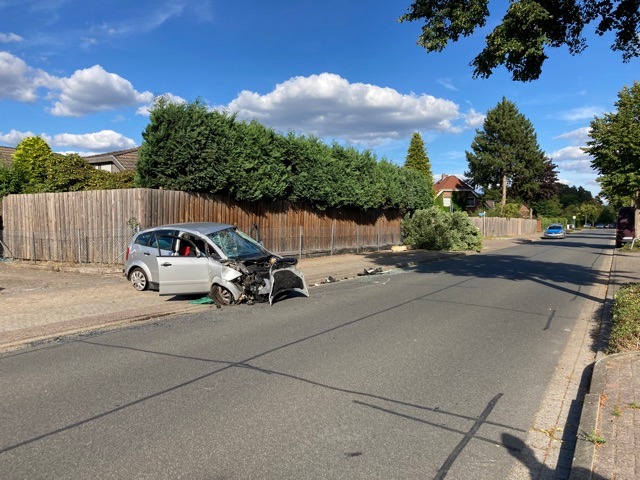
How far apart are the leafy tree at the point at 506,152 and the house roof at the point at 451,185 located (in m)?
9.33

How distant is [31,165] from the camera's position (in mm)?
23125

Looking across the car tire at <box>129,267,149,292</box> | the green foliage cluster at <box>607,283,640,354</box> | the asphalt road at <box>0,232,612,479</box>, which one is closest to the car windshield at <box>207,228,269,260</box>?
the asphalt road at <box>0,232,612,479</box>

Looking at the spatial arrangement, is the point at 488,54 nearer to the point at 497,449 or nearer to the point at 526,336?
the point at 526,336

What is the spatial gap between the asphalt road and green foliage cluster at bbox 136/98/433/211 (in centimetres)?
787

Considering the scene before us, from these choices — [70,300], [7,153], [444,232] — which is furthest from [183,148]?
[7,153]

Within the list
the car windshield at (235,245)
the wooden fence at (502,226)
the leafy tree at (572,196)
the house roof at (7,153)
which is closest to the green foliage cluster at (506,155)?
the wooden fence at (502,226)

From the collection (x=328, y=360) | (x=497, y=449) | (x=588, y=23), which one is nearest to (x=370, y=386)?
(x=328, y=360)

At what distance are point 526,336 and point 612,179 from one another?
24.3m

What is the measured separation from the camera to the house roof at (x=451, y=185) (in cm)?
7557

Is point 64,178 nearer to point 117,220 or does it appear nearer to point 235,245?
point 117,220

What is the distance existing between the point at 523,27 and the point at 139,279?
32.7ft

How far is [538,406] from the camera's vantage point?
16.0 feet

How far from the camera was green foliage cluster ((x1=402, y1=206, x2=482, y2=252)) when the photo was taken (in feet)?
90.3

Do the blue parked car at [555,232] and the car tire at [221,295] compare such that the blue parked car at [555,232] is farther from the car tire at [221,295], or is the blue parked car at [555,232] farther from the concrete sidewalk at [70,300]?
the car tire at [221,295]
